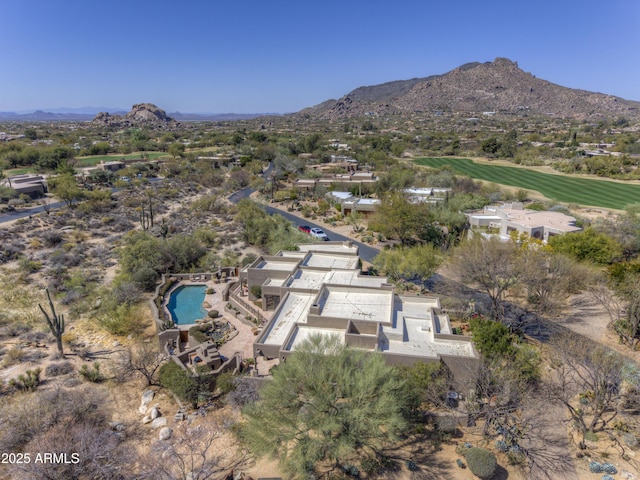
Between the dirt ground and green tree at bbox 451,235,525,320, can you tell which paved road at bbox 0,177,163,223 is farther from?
green tree at bbox 451,235,525,320

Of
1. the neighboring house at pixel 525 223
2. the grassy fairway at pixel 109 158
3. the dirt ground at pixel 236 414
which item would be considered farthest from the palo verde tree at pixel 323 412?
the grassy fairway at pixel 109 158

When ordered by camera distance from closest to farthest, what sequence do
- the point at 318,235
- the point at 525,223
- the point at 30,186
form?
1. the point at 525,223
2. the point at 318,235
3. the point at 30,186

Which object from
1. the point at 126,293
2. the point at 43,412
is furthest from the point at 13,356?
the point at 43,412

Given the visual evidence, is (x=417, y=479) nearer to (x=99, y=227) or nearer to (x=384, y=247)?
(x=384, y=247)

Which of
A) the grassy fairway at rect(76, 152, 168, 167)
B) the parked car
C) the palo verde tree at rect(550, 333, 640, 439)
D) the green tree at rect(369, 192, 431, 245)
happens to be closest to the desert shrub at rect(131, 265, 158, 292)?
the parked car

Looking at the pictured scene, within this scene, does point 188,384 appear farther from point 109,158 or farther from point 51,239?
point 109,158
